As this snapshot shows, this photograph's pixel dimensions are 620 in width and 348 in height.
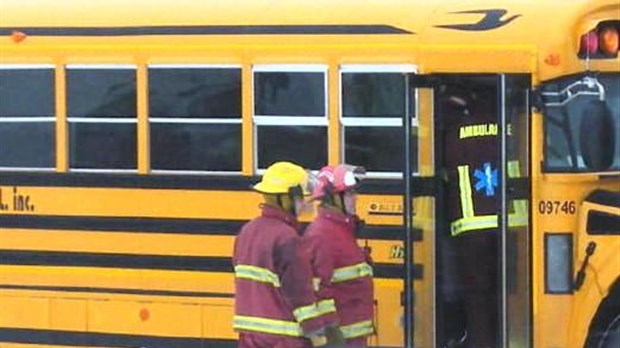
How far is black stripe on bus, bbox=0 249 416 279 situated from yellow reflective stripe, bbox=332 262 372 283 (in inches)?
29.6

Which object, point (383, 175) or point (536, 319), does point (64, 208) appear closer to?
point (383, 175)

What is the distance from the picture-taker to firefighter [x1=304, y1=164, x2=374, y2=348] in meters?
6.77

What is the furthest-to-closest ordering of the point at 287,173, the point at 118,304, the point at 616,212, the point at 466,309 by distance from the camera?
1. the point at 118,304
2. the point at 466,309
3. the point at 616,212
4. the point at 287,173

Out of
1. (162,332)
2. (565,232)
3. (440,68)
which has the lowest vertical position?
(162,332)

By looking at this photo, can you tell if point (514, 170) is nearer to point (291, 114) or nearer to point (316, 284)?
point (291, 114)

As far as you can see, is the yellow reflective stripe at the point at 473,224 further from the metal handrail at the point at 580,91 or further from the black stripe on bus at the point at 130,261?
the metal handrail at the point at 580,91

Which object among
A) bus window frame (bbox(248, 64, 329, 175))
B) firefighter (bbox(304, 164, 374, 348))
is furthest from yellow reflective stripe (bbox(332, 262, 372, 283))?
bus window frame (bbox(248, 64, 329, 175))

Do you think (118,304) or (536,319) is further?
(118,304)

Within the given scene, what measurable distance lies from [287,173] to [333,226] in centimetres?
40

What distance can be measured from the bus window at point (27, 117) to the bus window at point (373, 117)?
1.73 m

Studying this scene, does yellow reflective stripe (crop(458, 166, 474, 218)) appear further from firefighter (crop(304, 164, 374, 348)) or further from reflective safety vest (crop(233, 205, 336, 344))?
reflective safety vest (crop(233, 205, 336, 344))

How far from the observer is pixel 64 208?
8.26 m

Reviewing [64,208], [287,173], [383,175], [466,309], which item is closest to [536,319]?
[466,309]

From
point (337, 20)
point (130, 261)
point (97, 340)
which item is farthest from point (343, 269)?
point (97, 340)
